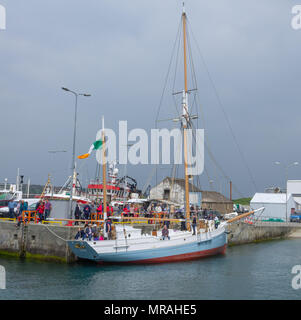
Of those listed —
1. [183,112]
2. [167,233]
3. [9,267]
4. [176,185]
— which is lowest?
[9,267]

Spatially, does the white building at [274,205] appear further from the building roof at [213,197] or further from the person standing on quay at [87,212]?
the person standing on quay at [87,212]

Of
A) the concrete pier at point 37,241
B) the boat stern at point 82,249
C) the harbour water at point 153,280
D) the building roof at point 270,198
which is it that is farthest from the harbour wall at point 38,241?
the building roof at point 270,198

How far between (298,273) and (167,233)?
938 centimetres

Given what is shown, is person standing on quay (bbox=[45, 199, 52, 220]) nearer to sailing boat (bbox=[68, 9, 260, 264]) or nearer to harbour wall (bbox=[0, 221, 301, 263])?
harbour wall (bbox=[0, 221, 301, 263])

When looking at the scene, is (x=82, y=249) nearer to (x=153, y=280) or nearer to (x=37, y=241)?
(x=37, y=241)

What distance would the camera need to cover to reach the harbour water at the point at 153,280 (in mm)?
18797

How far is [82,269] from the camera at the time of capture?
24734mm

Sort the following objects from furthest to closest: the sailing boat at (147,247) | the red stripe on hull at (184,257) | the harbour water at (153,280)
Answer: the red stripe on hull at (184,257) < the sailing boat at (147,247) < the harbour water at (153,280)

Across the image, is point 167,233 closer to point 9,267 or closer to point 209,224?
point 209,224

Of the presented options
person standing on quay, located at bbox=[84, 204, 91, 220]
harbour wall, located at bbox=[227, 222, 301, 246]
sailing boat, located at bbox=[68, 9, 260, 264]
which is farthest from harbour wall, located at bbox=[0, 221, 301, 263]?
harbour wall, located at bbox=[227, 222, 301, 246]
